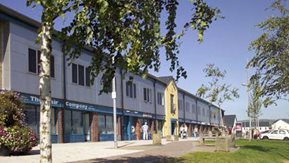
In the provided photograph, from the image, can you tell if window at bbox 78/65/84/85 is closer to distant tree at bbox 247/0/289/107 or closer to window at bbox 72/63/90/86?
window at bbox 72/63/90/86

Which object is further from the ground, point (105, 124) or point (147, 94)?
point (147, 94)

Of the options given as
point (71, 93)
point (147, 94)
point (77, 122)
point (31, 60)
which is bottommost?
point (77, 122)

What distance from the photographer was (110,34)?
11.4 metres

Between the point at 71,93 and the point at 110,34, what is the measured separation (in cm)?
2648

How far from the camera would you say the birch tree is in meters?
9.81

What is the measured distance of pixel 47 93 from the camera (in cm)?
995

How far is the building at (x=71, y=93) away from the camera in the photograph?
2931 centimetres

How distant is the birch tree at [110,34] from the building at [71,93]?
817 mm

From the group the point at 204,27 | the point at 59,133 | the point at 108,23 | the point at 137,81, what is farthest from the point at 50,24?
the point at 137,81

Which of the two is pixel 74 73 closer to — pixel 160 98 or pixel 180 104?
pixel 160 98

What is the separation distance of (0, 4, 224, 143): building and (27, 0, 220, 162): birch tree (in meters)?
Answer: 0.82

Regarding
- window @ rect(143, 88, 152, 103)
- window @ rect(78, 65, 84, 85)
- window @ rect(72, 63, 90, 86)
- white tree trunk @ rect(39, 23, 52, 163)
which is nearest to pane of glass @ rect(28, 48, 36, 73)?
window @ rect(72, 63, 90, 86)

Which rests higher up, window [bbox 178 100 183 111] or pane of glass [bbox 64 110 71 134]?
window [bbox 178 100 183 111]

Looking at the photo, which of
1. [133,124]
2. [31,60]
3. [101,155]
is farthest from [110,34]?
[133,124]
